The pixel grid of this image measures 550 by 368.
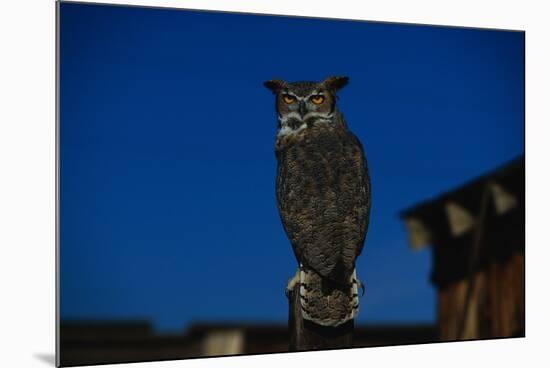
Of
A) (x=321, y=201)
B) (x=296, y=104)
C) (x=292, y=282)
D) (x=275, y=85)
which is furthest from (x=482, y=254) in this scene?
(x=275, y=85)

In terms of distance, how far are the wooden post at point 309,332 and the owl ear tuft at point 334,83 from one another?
1098 mm

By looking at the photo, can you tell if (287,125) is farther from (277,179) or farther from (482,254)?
(482,254)

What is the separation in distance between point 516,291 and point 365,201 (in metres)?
1.26

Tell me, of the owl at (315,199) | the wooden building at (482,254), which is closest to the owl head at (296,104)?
the owl at (315,199)

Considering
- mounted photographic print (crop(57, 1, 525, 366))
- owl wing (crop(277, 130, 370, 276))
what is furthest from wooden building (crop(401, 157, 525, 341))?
owl wing (crop(277, 130, 370, 276))

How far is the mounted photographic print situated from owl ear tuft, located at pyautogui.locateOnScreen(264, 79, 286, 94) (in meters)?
0.01

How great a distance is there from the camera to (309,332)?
5.79 meters

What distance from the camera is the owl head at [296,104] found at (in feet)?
18.9

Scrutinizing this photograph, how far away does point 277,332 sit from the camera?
579 cm

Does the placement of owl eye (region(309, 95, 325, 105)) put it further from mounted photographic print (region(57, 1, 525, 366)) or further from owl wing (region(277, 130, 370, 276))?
owl wing (region(277, 130, 370, 276))

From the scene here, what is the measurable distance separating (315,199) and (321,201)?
4cm

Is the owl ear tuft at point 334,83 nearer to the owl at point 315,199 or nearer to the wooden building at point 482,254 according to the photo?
the owl at point 315,199

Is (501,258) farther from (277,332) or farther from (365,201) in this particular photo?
(277,332)

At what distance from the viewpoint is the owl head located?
5762 millimetres
